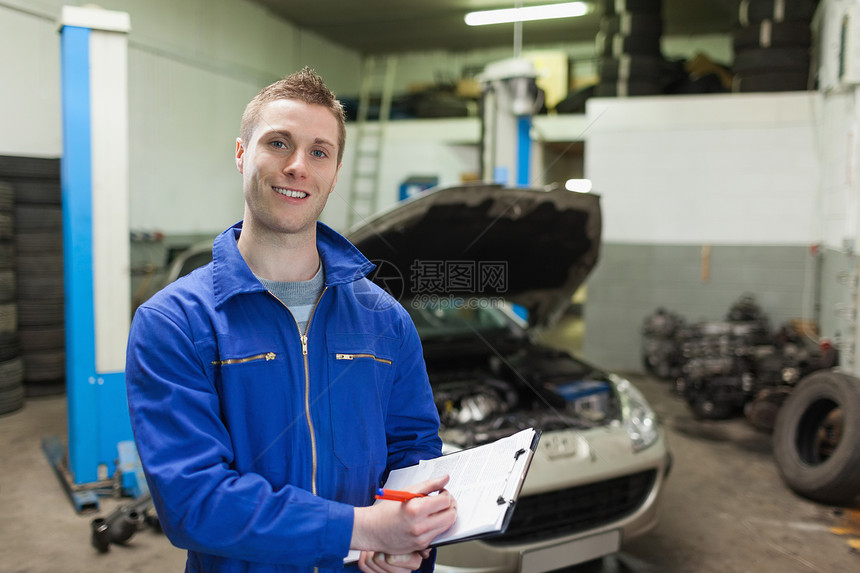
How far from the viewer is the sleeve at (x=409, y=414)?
127 cm

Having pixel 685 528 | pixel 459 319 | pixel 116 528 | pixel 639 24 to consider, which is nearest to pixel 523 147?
pixel 459 319

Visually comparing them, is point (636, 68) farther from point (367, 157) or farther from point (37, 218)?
point (37, 218)

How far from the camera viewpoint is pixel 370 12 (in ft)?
26.8

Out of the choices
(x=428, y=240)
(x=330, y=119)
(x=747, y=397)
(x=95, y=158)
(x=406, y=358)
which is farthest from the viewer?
(x=747, y=397)

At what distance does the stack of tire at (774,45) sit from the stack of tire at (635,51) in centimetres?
76

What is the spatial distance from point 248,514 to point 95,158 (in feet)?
9.49

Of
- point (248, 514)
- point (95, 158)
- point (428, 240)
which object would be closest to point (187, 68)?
point (95, 158)

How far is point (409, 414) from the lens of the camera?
4.20 feet

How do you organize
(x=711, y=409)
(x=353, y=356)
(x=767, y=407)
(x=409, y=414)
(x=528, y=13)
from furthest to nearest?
(x=528, y=13) < (x=711, y=409) < (x=767, y=407) < (x=409, y=414) < (x=353, y=356)

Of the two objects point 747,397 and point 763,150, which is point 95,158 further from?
point 763,150

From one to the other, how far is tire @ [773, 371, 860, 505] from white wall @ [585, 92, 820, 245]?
2693 mm

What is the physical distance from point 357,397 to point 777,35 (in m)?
6.27

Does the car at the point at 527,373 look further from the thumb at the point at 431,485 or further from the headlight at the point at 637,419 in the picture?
the thumb at the point at 431,485

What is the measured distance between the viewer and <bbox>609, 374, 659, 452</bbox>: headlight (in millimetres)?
2641
